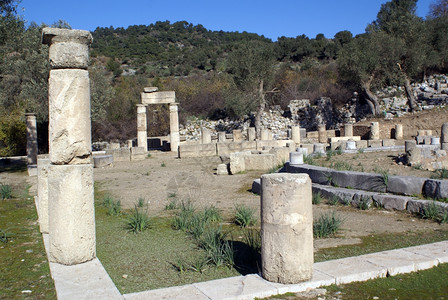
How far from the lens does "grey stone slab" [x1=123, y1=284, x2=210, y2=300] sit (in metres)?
4.05

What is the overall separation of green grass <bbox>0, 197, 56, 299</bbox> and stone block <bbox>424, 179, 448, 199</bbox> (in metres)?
7.10

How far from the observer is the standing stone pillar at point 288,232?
14.4 feet

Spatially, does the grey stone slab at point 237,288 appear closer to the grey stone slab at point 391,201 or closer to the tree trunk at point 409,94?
the grey stone slab at point 391,201

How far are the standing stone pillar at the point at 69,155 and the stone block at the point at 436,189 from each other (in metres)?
6.56

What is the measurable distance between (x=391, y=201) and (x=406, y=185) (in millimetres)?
630

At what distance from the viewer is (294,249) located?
438 cm

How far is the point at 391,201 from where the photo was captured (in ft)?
27.7

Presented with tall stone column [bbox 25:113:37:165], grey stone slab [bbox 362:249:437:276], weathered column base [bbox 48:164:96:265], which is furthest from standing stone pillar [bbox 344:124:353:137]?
weathered column base [bbox 48:164:96:265]

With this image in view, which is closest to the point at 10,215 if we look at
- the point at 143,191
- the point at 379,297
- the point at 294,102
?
the point at 143,191

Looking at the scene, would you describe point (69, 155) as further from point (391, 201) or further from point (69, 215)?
point (391, 201)

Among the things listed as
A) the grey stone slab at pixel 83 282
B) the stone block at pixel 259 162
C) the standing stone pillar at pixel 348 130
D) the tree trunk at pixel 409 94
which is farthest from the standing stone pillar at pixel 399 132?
the grey stone slab at pixel 83 282

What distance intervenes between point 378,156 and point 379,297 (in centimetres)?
1130

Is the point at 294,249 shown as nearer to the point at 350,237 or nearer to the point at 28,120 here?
the point at 350,237

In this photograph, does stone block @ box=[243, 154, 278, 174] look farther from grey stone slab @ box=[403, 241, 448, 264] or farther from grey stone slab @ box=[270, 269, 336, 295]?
grey stone slab @ box=[270, 269, 336, 295]
